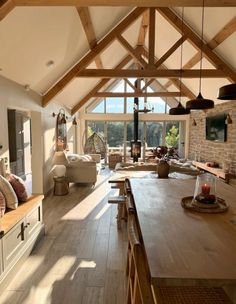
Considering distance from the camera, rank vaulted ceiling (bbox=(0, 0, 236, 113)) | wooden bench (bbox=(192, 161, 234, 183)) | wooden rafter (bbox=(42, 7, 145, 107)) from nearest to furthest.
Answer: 1. vaulted ceiling (bbox=(0, 0, 236, 113))
2. wooden rafter (bbox=(42, 7, 145, 107))
3. wooden bench (bbox=(192, 161, 234, 183))

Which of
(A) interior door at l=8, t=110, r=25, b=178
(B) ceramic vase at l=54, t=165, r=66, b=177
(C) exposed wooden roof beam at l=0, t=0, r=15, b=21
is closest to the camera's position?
(C) exposed wooden roof beam at l=0, t=0, r=15, b=21

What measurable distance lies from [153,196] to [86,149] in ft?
25.9

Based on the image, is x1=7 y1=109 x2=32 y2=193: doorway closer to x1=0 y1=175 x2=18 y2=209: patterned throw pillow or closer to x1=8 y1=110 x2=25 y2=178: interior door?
x1=8 y1=110 x2=25 y2=178: interior door

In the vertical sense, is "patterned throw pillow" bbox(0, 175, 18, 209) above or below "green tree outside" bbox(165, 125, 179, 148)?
below

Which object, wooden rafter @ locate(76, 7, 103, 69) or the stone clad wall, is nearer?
wooden rafter @ locate(76, 7, 103, 69)

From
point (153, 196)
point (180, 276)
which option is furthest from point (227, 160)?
point (180, 276)

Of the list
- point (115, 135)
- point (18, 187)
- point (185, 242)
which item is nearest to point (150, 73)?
point (18, 187)

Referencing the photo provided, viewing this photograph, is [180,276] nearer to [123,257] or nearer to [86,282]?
[86,282]

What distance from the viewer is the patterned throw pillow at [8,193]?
285 cm

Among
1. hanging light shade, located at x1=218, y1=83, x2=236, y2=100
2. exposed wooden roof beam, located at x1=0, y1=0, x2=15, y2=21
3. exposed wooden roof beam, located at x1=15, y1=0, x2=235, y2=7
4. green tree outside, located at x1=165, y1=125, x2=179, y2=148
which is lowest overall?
green tree outside, located at x1=165, y1=125, x2=179, y2=148

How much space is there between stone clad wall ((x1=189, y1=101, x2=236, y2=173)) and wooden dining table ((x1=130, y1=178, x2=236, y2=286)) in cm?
476

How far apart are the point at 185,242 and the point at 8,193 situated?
7.45 ft

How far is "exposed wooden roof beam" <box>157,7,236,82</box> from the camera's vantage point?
5363 mm

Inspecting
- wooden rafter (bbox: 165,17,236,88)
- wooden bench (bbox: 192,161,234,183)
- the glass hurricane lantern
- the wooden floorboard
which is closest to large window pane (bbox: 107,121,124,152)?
wooden bench (bbox: 192,161,234,183)
